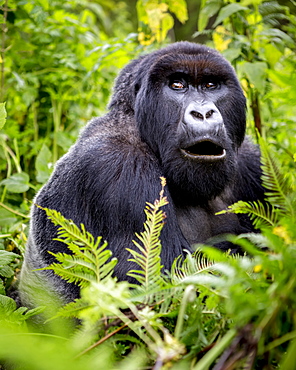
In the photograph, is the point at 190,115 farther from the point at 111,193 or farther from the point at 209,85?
the point at 111,193

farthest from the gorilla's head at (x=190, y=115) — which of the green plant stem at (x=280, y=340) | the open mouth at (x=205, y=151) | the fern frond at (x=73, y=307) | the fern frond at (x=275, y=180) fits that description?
the green plant stem at (x=280, y=340)

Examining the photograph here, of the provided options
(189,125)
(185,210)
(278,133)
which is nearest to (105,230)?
(185,210)

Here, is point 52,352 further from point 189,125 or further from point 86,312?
point 189,125

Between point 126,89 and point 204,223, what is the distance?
107 cm

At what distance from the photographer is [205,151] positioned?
2.75 metres

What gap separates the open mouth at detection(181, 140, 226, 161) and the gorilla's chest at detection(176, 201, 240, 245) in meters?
0.41

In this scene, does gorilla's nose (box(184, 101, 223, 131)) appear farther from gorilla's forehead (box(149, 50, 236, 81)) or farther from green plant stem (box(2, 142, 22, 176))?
green plant stem (box(2, 142, 22, 176))

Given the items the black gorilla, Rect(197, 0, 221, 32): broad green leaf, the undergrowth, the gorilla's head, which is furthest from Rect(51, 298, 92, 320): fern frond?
Rect(197, 0, 221, 32): broad green leaf

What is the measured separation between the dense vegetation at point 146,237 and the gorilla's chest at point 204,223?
10.5 inches

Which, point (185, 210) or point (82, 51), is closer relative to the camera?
point (185, 210)

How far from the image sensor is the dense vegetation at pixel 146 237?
1.15m

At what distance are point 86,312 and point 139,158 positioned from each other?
1.53 meters

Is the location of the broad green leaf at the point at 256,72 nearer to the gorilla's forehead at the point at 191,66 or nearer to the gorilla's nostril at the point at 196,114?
the gorilla's forehead at the point at 191,66

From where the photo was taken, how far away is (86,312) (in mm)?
1253
